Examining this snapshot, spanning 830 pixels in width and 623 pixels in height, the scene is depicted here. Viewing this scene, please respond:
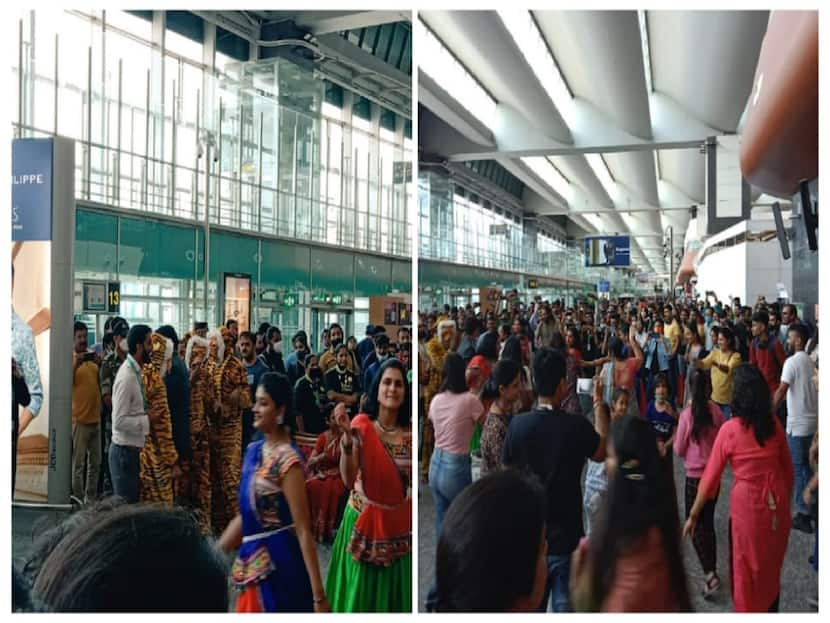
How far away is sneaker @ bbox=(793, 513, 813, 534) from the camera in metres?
3.17

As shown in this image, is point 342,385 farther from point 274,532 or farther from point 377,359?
point 274,532

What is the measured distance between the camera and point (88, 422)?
503 centimetres

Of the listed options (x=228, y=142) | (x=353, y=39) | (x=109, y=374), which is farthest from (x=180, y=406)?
(x=353, y=39)

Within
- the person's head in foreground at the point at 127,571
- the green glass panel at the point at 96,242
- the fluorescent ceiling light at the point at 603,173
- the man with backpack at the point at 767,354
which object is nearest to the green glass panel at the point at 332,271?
the green glass panel at the point at 96,242

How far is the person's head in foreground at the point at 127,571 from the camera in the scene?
1.75 m

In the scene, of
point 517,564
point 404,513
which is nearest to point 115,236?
point 404,513

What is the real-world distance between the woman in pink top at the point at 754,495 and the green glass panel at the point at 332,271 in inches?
88.1

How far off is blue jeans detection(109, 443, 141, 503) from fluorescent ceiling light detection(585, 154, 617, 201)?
118 inches

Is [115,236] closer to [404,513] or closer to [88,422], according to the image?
[88,422]

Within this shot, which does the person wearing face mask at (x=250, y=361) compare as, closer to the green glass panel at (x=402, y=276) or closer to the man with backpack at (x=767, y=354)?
the green glass panel at (x=402, y=276)

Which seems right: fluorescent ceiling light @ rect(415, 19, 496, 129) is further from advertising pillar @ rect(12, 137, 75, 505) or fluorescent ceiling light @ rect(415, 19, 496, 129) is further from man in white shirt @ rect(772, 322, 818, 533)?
advertising pillar @ rect(12, 137, 75, 505)

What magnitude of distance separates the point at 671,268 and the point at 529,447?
2.02 metres

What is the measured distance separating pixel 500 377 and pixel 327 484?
2.89 ft
